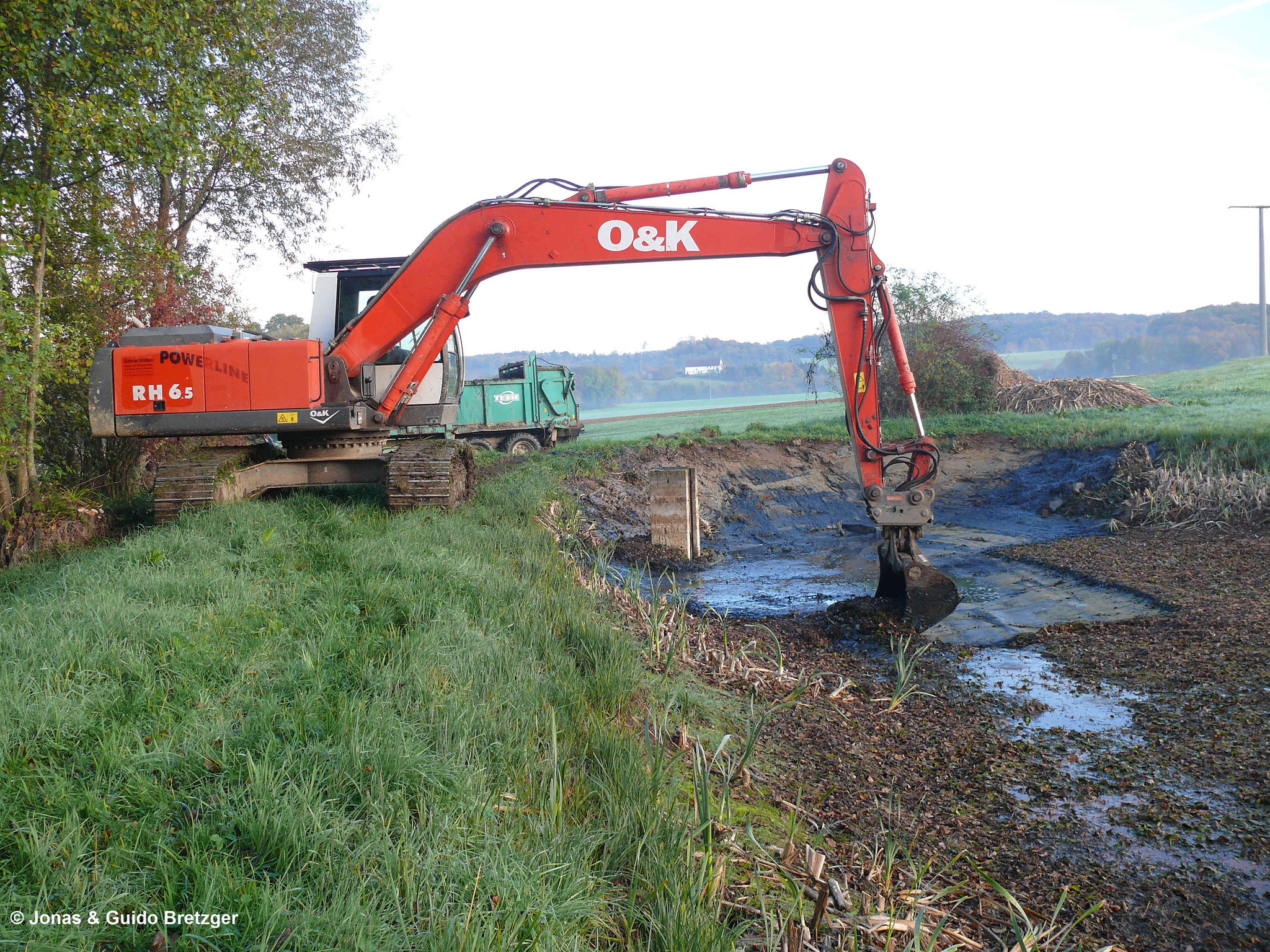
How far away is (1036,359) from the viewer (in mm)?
77562

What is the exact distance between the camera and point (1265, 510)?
10.3m

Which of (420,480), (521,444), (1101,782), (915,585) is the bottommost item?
(1101,782)

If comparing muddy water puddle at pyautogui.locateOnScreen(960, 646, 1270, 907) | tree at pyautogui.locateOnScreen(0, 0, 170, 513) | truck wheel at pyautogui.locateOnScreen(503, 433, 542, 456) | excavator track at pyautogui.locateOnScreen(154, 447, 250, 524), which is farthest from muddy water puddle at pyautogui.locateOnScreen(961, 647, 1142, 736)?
truck wheel at pyautogui.locateOnScreen(503, 433, 542, 456)

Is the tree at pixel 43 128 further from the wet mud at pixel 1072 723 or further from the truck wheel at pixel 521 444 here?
the truck wheel at pixel 521 444

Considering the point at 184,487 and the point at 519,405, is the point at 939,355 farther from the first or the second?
the point at 184,487

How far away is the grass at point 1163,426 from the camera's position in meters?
12.3

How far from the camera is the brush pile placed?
2034cm

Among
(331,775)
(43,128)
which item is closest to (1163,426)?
(331,775)

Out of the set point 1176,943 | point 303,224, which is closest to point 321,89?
point 303,224

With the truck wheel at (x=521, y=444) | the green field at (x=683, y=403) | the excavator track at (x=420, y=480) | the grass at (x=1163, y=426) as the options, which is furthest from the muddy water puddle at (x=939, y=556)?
the green field at (x=683, y=403)

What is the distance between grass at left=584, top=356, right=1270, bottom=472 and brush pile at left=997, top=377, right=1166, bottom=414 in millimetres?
891

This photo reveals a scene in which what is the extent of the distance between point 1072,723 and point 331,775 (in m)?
4.50

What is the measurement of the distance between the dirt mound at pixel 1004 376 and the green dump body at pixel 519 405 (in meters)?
11.6

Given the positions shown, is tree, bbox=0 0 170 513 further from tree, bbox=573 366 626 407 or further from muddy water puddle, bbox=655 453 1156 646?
tree, bbox=573 366 626 407
